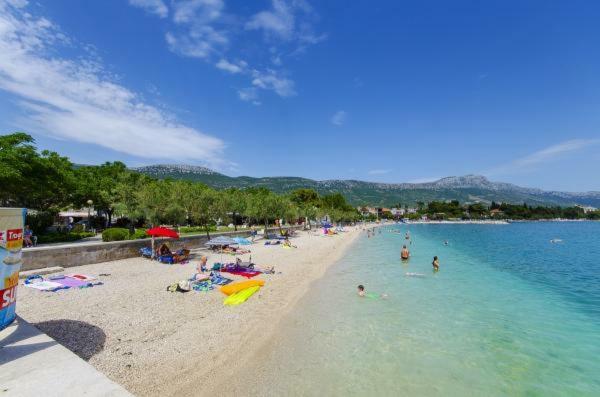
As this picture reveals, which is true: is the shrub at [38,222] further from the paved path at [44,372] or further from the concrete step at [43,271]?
the paved path at [44,372]

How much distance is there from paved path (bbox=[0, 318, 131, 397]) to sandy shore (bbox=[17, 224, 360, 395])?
1.62m

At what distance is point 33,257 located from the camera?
17453mm

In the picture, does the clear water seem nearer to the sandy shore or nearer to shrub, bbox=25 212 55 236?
the sandy shore

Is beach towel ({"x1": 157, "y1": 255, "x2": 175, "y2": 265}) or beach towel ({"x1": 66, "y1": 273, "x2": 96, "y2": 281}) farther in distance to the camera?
beach towel ({"x1": 157, "y1": 255, "x2": 175, "y2": 265})

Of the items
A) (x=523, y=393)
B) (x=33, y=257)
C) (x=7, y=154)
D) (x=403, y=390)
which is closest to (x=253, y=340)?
(x=403, y=390)

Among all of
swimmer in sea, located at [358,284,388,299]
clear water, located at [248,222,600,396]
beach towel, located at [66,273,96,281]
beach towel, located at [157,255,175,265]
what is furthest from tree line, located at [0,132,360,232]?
swimmer in sea, located at [358,284,388,299]

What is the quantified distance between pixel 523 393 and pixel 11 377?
37.8 ft

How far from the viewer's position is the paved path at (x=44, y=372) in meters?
5.08

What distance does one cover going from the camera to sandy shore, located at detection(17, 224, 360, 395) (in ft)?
26.7

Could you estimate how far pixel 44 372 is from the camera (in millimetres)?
5734

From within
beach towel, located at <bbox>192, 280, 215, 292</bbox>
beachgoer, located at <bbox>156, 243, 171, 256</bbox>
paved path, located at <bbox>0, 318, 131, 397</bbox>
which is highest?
paved path, located at <bbox>0, 318, 131, 397</bbox>

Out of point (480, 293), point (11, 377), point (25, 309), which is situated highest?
point (11, 377)

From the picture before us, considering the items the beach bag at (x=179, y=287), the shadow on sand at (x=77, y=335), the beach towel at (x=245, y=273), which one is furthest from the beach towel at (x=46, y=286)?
the beach towel at (x=245, y=273)

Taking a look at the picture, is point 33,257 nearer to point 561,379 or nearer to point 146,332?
point 146,332
